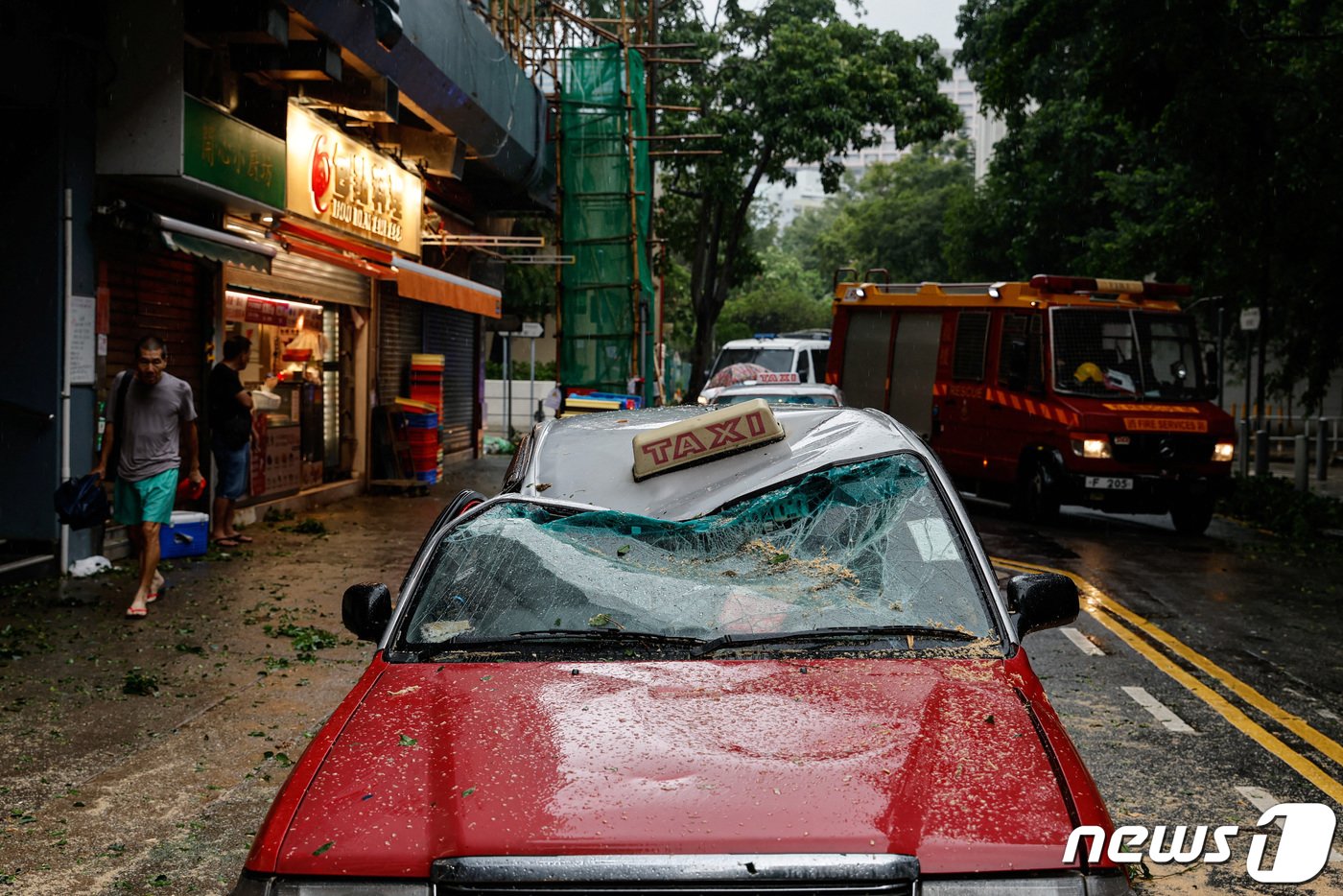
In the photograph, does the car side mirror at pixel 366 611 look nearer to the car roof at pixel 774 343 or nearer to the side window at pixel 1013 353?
the side window at pixel 1013 353

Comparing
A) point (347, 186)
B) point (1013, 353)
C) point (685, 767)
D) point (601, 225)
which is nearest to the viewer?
point (685, 767)

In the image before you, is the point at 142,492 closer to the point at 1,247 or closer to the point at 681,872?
the point at 1,247

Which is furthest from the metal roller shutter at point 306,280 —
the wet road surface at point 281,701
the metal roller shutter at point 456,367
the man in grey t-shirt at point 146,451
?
the man in grey t-shirt at point 146,451

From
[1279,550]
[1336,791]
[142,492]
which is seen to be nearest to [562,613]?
[1336,791]

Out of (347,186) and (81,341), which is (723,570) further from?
(347,186)

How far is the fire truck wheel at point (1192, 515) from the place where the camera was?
14852mm

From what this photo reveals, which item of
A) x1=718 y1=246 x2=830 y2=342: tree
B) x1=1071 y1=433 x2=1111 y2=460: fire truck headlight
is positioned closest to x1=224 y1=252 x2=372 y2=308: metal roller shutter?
x1=1071 y1=433 x2=1111 y2=460: fire truck headlight

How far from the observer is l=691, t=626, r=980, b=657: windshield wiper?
3.50 m

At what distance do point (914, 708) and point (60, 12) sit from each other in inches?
378

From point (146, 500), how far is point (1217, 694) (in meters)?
6.73

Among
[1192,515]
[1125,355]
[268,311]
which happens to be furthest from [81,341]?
[1192,515]

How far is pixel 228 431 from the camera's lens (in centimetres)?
1223

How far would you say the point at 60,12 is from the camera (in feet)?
33.2

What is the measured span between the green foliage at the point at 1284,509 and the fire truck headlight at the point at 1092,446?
7.44 ft
